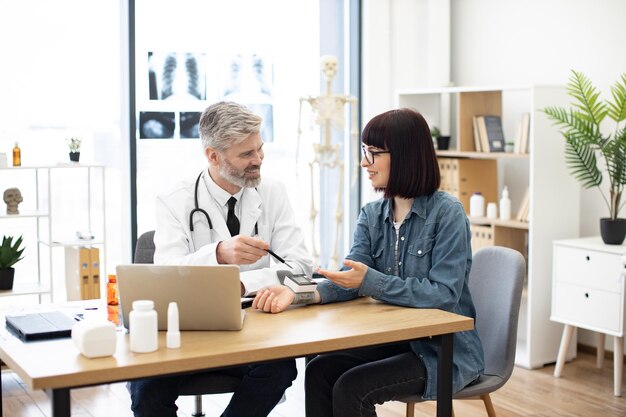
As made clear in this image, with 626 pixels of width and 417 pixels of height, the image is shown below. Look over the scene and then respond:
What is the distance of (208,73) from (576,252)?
2426 mm

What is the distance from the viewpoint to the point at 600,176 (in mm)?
4469

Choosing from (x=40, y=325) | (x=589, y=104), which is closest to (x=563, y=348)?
(x=589, y=104)

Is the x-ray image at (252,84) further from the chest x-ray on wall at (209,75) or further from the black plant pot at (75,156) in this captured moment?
the black plant pot at (75,156)

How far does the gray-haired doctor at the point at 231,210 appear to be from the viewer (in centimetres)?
281

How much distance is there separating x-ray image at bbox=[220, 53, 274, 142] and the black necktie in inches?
92.7

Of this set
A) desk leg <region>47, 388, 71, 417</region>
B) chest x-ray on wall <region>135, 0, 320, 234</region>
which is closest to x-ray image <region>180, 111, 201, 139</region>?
chest x-ray on wall <region>135, 0, 320, 234</region>

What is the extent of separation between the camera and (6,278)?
170 inches

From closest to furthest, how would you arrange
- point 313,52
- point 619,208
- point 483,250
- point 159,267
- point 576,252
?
point 159,267, point 483,250, point 576,252, point 619,208, point 313,52

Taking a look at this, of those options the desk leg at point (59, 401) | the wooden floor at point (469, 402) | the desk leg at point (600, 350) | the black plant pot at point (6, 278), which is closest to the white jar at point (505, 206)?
the desk leg at point (600, 350)

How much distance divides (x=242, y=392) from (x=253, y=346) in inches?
25.2

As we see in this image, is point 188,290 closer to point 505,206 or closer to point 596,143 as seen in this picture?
point 596,143

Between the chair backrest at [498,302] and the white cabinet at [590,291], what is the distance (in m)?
1.30

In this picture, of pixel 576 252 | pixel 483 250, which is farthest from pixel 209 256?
pixel 576 252

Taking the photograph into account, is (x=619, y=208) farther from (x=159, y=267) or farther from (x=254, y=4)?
(x=159, y=267)
